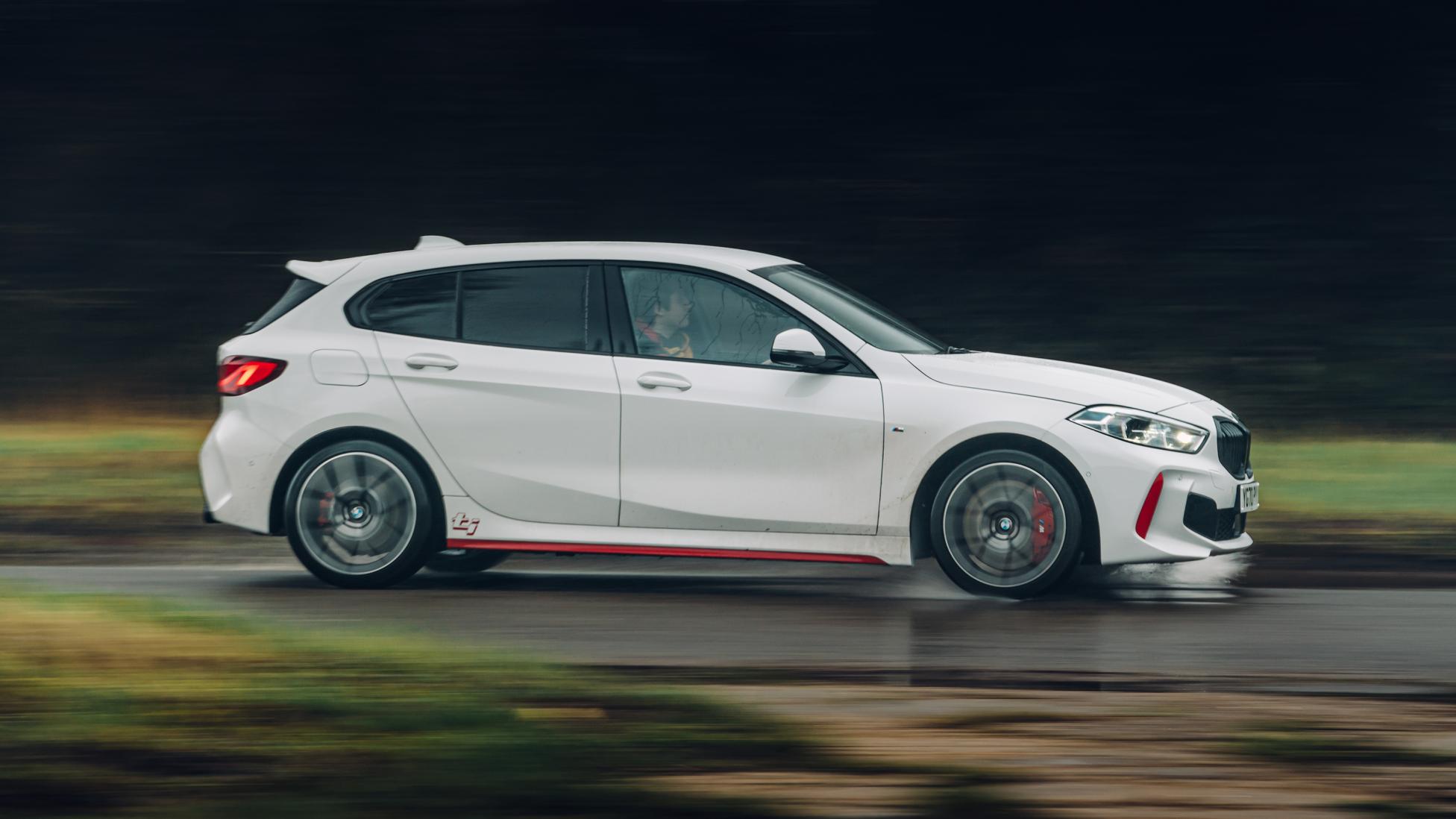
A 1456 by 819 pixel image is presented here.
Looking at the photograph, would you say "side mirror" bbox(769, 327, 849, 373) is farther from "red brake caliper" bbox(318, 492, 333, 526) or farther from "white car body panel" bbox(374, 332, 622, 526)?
"red brake caliper" bbox(318, 492, 333, 526)

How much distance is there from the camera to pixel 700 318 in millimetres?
8336

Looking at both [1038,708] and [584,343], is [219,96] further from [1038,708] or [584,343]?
[1038,708]

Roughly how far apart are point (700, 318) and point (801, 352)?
603mm

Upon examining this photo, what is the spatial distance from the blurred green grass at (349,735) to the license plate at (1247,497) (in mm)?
3430

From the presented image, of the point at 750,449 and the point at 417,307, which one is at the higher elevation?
the point at 417,307

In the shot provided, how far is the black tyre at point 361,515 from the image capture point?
8398 mm

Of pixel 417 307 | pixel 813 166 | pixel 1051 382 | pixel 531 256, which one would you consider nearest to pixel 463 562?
pixel 417 307

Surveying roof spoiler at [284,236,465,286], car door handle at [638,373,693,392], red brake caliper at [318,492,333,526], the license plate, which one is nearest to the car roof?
roof spoiler at [284,236,465,286]

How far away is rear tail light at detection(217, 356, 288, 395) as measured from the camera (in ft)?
28.0

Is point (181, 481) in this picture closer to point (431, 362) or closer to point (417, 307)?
point (417, 307)

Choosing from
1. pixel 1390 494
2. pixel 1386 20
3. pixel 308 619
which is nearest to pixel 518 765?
pixel 308 619

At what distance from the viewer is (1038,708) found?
5637 mm

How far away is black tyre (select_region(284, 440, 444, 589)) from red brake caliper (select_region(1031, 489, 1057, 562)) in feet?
8.63

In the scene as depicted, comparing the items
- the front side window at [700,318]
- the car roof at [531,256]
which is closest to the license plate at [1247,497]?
the front side window at [700,318]
